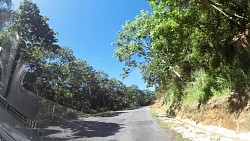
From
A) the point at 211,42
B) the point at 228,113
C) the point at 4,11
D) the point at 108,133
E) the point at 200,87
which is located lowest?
the point at 108,133

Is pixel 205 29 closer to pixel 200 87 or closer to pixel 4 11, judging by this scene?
pixel 200 87

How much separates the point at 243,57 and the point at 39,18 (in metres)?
17.0

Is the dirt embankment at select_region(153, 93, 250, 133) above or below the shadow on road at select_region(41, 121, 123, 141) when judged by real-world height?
above

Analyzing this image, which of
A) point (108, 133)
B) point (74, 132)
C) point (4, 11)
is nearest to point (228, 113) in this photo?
point (108, 133)

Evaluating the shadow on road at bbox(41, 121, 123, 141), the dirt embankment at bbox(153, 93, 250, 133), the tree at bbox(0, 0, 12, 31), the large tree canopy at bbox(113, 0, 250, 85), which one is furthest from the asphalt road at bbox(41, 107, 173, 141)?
the tree at bbox(0, 0, 12, 31)

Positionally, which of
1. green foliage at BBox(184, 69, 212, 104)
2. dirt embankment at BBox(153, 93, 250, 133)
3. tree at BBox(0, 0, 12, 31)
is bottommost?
dirt embankment at BBox(153, 93, 250, 133)

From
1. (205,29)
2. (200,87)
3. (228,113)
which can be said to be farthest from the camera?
(200,87)

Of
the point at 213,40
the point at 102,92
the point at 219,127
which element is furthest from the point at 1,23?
the point at 102,92

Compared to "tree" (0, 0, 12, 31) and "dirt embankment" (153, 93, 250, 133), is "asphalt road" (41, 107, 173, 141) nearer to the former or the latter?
"dirt embankment" (153, 93, 250, 133)

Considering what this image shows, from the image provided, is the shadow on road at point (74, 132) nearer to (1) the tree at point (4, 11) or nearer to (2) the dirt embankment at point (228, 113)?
(2) the dirt embankment at point (228, 113)

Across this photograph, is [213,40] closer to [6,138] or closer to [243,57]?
[243,57]

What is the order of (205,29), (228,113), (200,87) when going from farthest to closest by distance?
(200,87), (205,29), (228,113)

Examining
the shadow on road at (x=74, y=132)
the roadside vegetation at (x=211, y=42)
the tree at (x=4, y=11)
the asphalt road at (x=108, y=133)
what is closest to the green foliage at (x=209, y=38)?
the roadside vegetation at (x=211, y=42)

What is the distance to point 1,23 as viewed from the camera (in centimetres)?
1501
